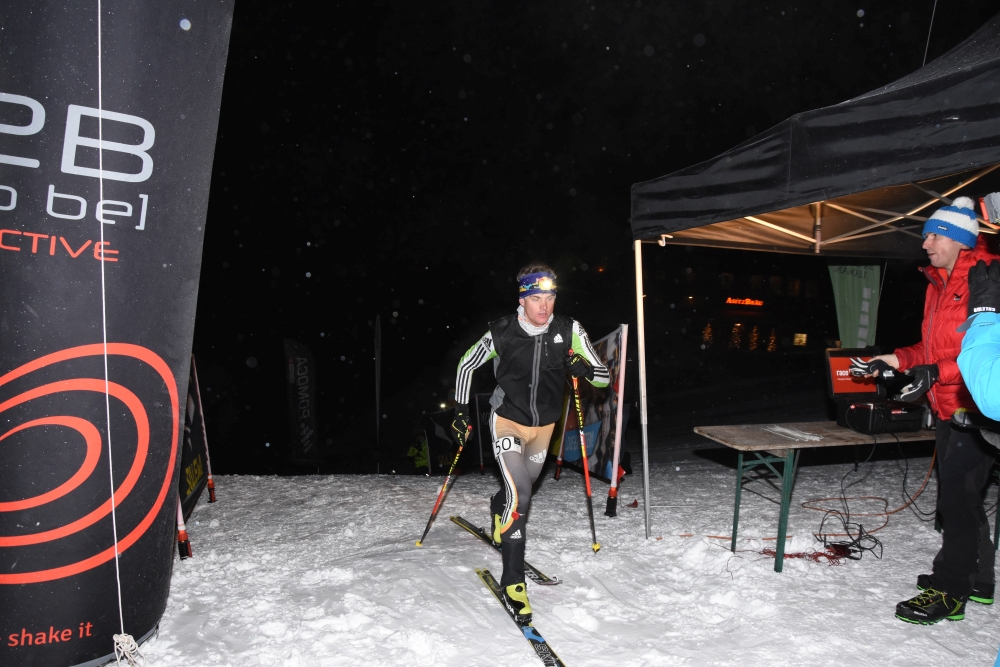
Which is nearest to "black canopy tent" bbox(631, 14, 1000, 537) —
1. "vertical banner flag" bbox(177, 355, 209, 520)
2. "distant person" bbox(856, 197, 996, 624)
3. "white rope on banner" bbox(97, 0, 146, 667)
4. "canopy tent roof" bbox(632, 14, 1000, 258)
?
"canopy tent roof" bbox(632, 14, 1000, 258)

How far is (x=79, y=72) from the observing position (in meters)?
2.63

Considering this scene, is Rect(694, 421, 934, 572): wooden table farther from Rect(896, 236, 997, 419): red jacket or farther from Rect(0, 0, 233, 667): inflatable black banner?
Rect(0, 0, 233, 667): inflatable black banner

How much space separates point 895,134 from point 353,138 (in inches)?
1220

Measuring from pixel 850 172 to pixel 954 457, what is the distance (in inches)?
75.3

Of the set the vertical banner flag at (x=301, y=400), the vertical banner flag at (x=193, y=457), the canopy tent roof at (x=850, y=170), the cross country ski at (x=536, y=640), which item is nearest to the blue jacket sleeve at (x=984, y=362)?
the canopy tent roof at (x=850, y=170)

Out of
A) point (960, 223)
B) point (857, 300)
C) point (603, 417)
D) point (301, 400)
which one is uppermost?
point (960, 223)

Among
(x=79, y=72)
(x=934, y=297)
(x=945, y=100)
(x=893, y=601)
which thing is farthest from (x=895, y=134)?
(x=79, y=72)

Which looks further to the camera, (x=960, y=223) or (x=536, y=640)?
(x=960, y=223)

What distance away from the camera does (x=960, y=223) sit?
3.64 metres

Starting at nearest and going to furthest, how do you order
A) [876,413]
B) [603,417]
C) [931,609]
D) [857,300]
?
[931,609], [876,413], [603,417], [857,300]

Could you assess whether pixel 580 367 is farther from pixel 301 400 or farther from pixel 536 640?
pixel 301 400

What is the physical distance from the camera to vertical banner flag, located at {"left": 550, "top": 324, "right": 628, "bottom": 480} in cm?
619

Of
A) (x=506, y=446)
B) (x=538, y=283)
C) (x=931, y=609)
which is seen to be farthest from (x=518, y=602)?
(x=931, y=609)

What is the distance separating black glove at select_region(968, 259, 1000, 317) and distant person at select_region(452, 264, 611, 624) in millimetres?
2228
